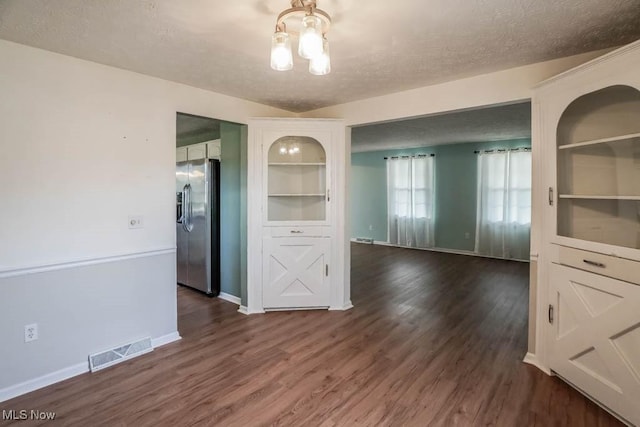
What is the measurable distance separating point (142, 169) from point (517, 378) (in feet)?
11.1

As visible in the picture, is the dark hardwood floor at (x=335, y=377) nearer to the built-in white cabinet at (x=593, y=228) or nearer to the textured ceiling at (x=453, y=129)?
the built-in white cabinet at (x=593, y=228)

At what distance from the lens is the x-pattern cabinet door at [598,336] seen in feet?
6.02

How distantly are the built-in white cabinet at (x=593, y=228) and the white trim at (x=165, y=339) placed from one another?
3.08 meters

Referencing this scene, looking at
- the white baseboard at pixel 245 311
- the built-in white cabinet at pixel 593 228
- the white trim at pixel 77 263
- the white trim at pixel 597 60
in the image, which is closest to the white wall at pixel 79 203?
the white trim at pixel 77 263

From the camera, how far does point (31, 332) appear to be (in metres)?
2.25

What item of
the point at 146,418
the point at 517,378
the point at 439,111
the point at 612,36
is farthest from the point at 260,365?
the point at 612,36

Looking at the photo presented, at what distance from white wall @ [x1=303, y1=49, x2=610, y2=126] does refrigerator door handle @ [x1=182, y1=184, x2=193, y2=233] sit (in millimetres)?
2243

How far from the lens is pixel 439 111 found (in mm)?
2992

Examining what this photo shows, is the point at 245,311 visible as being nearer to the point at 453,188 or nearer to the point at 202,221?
the point at 202,221

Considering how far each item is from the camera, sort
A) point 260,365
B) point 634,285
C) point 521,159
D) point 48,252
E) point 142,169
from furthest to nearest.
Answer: point 521,159 < point 142,169 < point 260,365 < point 48,252 < point 634,285

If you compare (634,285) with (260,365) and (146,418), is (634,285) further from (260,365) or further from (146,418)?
(146,418)

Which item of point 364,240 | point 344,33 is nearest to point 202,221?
point 344,33

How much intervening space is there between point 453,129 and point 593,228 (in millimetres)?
3646

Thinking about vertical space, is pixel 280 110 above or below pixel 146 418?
above
